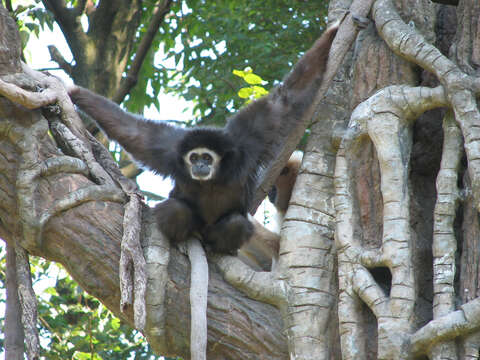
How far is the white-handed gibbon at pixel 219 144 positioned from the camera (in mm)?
5188

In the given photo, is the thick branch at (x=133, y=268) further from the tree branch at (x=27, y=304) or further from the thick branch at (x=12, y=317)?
the thick branch at (x=12, y=317)

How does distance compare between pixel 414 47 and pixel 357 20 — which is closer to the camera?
pixel 414 47

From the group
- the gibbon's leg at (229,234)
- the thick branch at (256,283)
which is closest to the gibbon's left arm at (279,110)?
the gibbon's leg at (229,234)

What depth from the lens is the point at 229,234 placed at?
16.0 ft

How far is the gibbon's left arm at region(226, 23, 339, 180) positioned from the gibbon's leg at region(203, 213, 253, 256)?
1.50 ft

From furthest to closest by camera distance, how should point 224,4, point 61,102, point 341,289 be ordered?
point 224,4 < point 61,102 < point 341,289

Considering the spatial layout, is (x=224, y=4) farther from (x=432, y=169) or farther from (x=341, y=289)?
(x=341, y=289)

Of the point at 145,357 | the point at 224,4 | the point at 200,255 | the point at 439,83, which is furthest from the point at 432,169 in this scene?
the point at 224,4

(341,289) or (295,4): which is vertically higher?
(295,4)

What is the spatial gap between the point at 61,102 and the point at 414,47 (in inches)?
97.5

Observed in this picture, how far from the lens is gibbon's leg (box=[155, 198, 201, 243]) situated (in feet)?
14.9

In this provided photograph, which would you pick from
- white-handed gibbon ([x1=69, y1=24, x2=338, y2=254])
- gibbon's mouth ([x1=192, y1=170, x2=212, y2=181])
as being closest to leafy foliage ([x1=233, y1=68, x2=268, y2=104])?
white-handed gibbon ([x1=69, y1=24, x2=338, y2=254])

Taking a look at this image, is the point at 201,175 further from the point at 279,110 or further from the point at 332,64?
the point at 332,64

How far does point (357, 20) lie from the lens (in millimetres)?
4957
